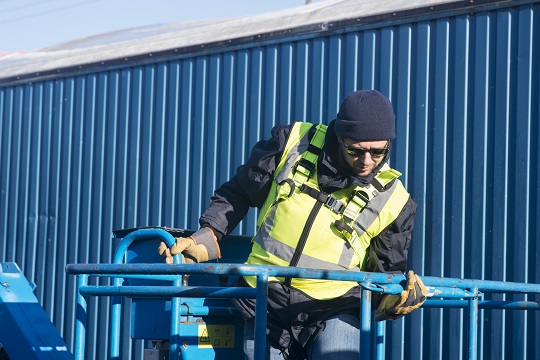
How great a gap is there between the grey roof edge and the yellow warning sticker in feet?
9.08

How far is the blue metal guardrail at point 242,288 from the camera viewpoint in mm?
2836

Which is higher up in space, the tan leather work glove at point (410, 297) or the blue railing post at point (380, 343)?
the tan leather work glove at point (410, 297)

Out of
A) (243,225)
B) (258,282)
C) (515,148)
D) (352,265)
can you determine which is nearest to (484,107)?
(515,148)

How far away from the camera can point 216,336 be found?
3.73 meters

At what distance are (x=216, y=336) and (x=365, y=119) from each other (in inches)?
44.3

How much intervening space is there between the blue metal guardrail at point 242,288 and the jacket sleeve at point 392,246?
0.22 m

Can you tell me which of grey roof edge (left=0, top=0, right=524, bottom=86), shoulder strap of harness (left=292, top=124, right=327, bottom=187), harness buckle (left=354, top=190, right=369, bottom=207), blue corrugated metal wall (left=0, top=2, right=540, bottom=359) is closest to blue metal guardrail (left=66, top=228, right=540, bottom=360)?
harness buckle (left=354, top=190, right=369, bottom=207)

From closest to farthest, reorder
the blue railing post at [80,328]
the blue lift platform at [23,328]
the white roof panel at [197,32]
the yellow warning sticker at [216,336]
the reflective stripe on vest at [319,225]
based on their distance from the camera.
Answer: the reflective stripe on vest at [319,225] → the blue railing post at [80,328] → the yellow warning sticker at [216,336] → the blue lift platform at [23,328] → the white roof panel at [197,32]

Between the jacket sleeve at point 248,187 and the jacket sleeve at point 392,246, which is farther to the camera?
the jacket sleeve at point 248,187

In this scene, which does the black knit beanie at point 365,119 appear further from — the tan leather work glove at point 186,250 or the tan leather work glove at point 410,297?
the tan leather work glove at point 186,250

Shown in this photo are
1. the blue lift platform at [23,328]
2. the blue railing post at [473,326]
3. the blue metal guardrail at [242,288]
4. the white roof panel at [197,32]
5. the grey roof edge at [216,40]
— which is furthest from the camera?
the white roof panel at [197,32]

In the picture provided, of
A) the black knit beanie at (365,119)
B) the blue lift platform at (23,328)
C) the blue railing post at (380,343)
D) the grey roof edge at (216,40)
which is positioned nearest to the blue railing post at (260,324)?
the blue railing post at (380,343)

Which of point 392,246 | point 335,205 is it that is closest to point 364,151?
point 335,205

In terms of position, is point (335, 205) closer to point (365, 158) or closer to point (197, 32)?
point (365, 158)
